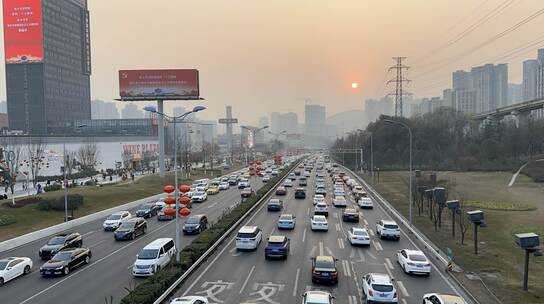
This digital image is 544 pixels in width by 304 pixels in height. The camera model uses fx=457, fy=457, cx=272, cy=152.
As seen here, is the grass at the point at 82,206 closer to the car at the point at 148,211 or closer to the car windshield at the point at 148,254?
the car at the point at 148,211

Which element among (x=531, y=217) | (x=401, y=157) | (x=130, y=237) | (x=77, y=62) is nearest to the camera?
(x=130, y=237)

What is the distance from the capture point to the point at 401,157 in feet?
392

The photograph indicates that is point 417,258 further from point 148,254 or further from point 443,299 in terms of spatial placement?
point 148,254

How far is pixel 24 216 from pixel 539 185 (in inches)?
2582

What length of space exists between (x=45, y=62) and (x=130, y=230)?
128m

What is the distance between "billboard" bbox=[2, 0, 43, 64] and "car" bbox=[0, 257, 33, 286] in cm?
11793

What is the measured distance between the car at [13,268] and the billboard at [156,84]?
2222 inches

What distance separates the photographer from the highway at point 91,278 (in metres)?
20.5

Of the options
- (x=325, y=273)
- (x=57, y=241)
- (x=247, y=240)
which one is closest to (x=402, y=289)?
(x=325, y=273)

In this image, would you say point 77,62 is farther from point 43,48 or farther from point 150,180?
point 150,180

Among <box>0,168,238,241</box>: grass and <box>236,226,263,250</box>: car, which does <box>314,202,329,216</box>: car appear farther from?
<box>0,168,238,241</box>: grass

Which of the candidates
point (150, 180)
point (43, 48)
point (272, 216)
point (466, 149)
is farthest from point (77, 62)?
point (272, 216)

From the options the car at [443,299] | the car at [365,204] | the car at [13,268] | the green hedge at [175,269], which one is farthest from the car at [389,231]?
the car at [13,268]

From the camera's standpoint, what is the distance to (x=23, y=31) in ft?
420
